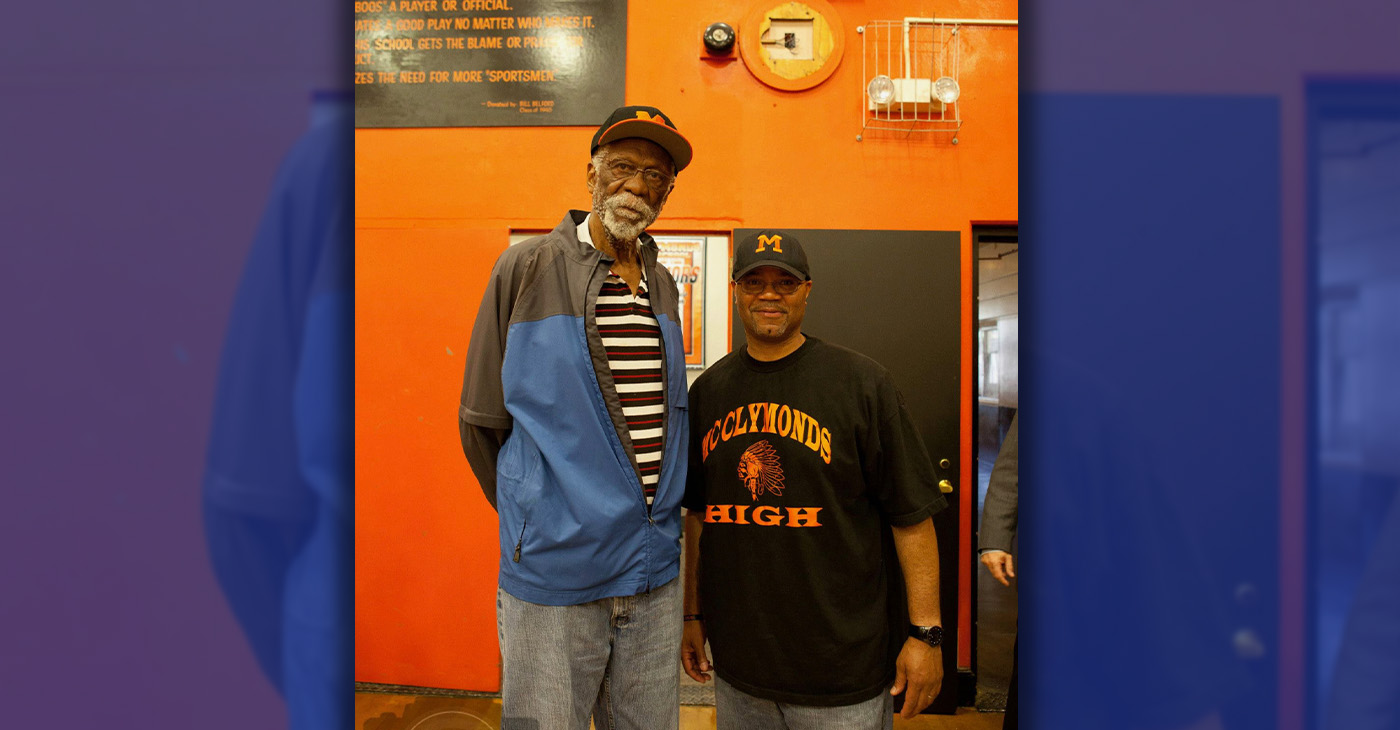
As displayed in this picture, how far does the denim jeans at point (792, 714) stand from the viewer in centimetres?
123

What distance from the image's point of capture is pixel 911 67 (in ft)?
8.30

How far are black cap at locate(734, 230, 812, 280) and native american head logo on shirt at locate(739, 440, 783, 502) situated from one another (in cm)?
40

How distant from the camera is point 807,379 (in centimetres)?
132

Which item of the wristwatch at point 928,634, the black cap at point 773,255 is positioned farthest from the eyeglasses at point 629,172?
the wristwatch at point 928,634

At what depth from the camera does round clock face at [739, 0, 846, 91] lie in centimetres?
251

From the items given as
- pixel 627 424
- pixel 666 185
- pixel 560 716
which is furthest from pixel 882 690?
pixel 666 185

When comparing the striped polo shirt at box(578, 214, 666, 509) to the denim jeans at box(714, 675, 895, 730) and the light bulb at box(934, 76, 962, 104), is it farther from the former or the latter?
the light bulb at box(934, 76, 962, 104)

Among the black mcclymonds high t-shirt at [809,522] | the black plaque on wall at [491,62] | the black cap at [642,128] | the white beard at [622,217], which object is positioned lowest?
the black mcclymonds high t-shirt at [809,522]

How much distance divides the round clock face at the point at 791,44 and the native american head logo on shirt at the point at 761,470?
73.7 inches

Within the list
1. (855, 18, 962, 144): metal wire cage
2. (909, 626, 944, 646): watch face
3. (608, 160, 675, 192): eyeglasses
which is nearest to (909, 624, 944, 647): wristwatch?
(909, 626, 944, 646): watch face

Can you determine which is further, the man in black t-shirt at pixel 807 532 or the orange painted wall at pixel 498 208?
the orange painted wall at pixel 498 208
